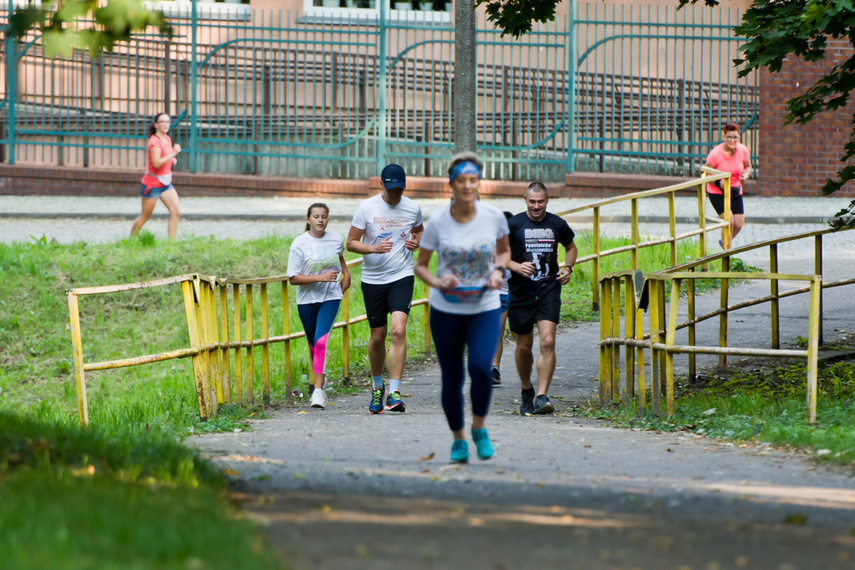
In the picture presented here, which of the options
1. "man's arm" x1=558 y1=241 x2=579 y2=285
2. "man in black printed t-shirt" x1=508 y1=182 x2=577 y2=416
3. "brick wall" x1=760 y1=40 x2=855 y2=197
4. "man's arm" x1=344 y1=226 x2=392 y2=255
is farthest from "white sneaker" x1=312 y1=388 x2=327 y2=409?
"brick wall" x1=760 y1=40 x2=855 y2=197

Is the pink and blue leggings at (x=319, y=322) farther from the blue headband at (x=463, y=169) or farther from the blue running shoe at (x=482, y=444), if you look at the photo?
the blue headband at (x=463, y=169)

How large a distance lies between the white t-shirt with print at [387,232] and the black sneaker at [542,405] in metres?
1.34

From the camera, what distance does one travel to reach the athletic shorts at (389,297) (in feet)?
26.7

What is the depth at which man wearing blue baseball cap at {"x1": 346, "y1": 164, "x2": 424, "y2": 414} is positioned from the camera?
26.3 feet

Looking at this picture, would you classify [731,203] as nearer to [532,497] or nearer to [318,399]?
[318,399]

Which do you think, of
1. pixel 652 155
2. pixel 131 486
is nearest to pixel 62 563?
pixel 131 486

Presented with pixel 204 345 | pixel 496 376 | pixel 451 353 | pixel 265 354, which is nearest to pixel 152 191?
pixel 265 354

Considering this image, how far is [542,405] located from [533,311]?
691mm

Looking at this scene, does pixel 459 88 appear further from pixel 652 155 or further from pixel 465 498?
pixel 652 155

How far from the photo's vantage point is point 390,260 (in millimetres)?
8148

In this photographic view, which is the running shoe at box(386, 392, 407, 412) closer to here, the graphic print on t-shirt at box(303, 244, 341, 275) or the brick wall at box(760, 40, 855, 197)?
the graphic print on t-shirt at box(303, 244, 341, 275)

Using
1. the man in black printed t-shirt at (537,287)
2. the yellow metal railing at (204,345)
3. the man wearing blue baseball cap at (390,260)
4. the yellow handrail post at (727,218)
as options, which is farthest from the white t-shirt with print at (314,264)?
the yellow handrail post at (727,218)

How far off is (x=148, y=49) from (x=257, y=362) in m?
9.45

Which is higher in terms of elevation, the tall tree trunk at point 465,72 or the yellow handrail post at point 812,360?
the tall tree trunk at point 465,72
